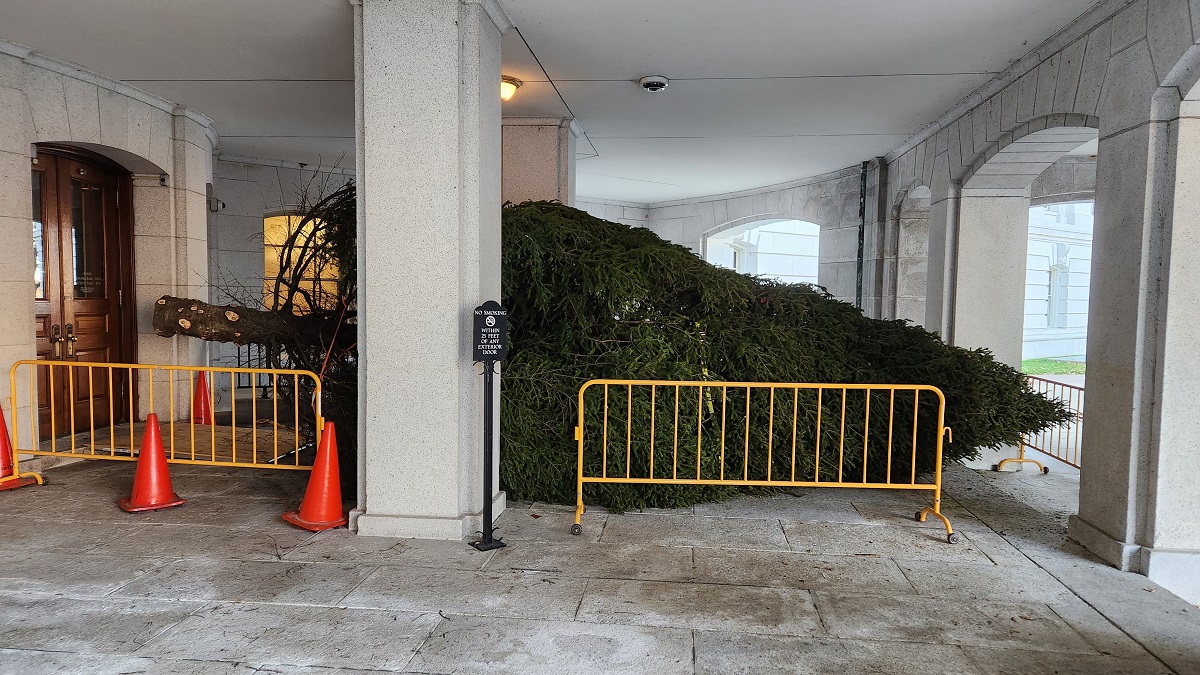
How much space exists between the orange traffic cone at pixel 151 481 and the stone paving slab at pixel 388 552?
1.41 metres

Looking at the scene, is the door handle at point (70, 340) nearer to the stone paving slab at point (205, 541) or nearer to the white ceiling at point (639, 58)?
the white ceiling at point (639, 58)

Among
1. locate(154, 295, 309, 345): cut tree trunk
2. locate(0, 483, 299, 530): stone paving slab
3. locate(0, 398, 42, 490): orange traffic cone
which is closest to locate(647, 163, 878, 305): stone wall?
locate(154, 295, 309, 345): cut tree trunk

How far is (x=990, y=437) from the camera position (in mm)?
6004

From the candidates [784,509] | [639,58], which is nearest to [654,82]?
[639,58]

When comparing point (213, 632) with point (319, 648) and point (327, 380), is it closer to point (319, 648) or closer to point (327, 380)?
point (319, 648)

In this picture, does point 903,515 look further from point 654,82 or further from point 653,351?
point 654,82

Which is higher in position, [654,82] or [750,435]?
[654,82]

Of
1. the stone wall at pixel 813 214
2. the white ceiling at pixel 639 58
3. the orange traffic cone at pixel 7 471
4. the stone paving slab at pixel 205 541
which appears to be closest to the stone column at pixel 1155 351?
the white ceiling at pixel 639 58

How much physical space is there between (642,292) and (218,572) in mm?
3348

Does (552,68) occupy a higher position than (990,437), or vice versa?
(552,68)

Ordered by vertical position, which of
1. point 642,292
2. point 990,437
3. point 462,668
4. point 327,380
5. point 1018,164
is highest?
point 1018,164

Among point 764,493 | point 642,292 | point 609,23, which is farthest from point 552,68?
point 764,493

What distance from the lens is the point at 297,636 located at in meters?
3.51

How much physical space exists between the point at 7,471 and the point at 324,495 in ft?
9.65
